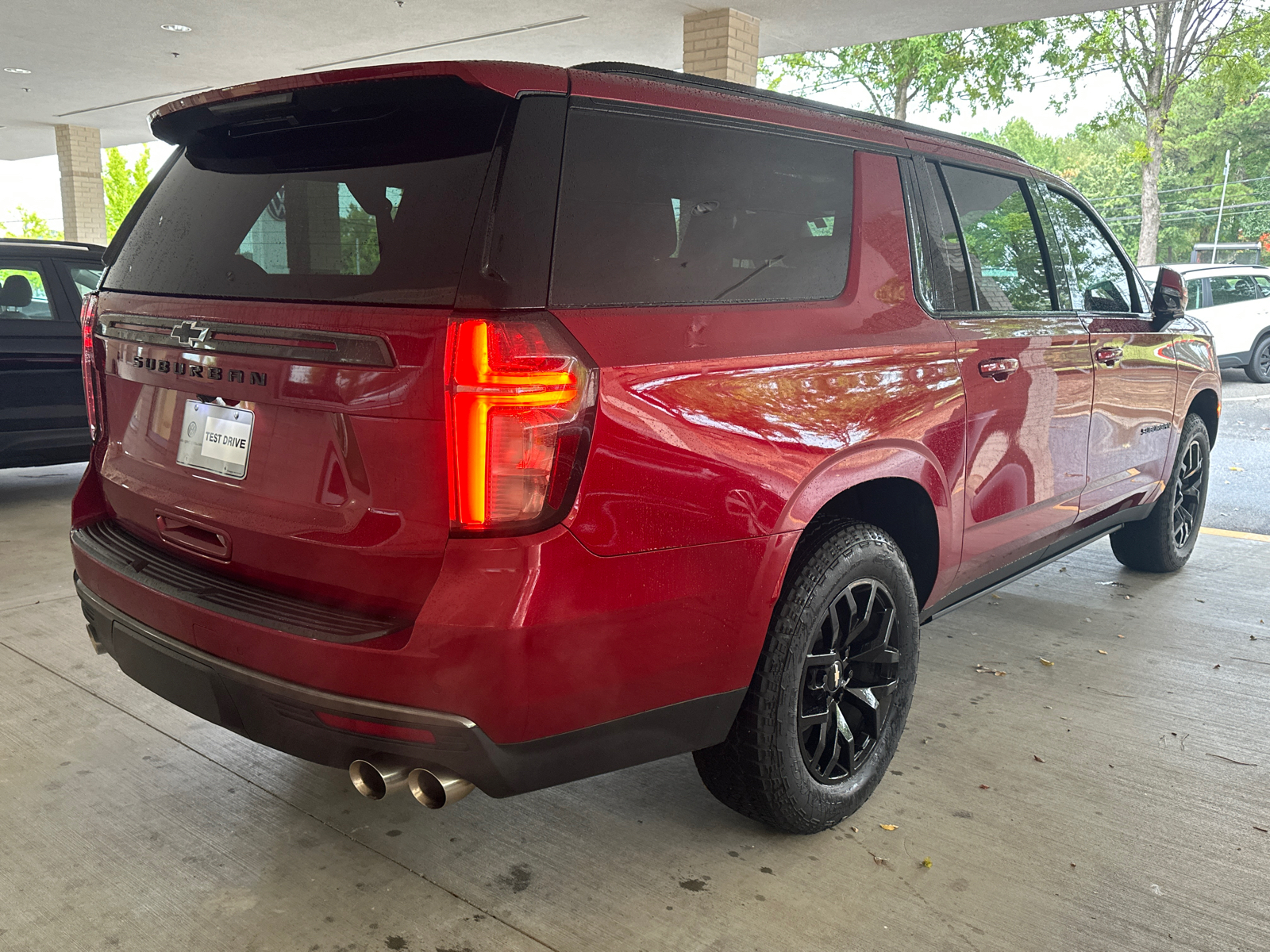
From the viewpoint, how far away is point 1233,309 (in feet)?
45.9

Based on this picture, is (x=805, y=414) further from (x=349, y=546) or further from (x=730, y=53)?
(x=730, y=53)

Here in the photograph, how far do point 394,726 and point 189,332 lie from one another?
1000mm

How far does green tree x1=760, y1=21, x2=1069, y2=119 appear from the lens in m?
19.8

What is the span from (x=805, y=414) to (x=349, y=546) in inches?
41.9

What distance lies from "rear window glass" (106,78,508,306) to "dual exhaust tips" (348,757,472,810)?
0.88 m

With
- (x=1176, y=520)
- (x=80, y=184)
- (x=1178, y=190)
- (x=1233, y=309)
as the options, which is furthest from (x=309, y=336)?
(x=1178, y=190)

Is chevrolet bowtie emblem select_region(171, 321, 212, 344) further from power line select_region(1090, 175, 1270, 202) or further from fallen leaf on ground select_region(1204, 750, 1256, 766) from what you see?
power line select_region(1090, 175, 1270, 202)

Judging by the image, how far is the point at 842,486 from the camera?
Result: 96.7 inches

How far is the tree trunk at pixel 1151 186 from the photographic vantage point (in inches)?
867

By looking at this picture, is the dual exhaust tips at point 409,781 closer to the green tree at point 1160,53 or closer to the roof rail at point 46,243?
the roof rail at point 46,243

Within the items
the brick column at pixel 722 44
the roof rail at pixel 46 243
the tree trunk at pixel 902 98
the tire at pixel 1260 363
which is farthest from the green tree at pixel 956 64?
the roof rail at pixel 46 243

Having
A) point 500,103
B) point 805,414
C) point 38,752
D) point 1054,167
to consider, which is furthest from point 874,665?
point 1054,167

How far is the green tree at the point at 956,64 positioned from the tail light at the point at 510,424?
19773 millimetres

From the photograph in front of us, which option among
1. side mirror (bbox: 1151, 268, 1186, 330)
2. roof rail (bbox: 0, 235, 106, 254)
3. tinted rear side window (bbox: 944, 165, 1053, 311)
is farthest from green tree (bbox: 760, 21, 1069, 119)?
tinted rear side window (bbox: 944, 165, 1053, 311)
